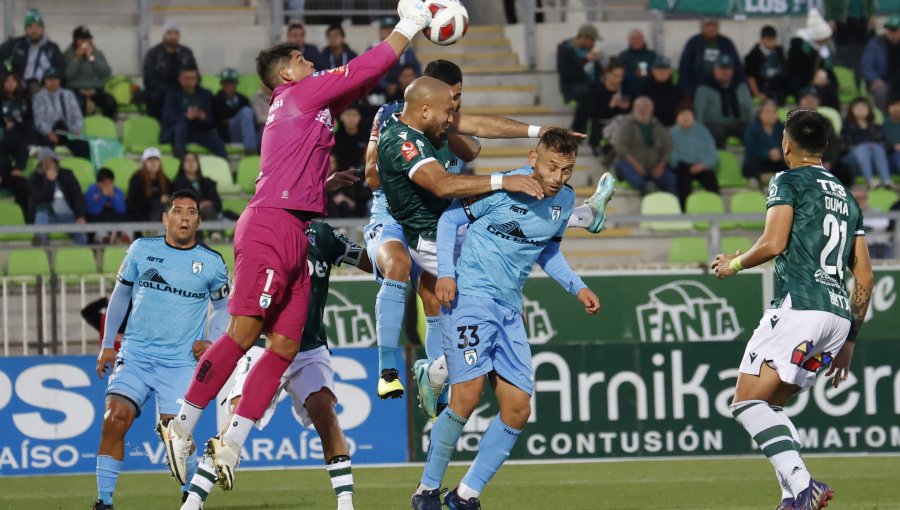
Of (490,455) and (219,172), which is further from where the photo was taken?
(219,172)

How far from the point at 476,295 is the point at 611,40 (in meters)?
14.0

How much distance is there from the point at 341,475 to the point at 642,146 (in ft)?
37.0

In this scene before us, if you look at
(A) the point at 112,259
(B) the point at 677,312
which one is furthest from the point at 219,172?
(B) the point at 677,312

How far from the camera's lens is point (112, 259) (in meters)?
15.8

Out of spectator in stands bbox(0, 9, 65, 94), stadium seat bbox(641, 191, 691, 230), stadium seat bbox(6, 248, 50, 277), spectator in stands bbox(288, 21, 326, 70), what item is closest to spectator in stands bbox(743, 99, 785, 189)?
stadium seat bbox(641, 191, 691, 230)

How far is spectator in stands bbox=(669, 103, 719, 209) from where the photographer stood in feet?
64.4

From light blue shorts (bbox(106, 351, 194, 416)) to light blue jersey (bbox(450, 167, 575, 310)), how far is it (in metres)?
2.72

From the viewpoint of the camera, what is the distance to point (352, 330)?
15.5 metres

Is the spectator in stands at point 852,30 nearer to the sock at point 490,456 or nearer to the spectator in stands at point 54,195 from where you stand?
the spectator in stands at point 54,195

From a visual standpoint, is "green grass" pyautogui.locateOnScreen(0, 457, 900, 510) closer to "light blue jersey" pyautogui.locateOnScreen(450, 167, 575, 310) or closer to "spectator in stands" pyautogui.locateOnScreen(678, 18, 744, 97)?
"light blue jersey" pyautogui.locateOnScreen(450, 167, 575, 310)

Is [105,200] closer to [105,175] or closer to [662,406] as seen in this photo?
[105,175]

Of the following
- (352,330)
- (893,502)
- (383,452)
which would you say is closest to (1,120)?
(352,330)

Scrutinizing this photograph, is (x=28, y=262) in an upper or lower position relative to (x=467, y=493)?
upper

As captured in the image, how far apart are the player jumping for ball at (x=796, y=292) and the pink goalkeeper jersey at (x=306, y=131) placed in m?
2.25
